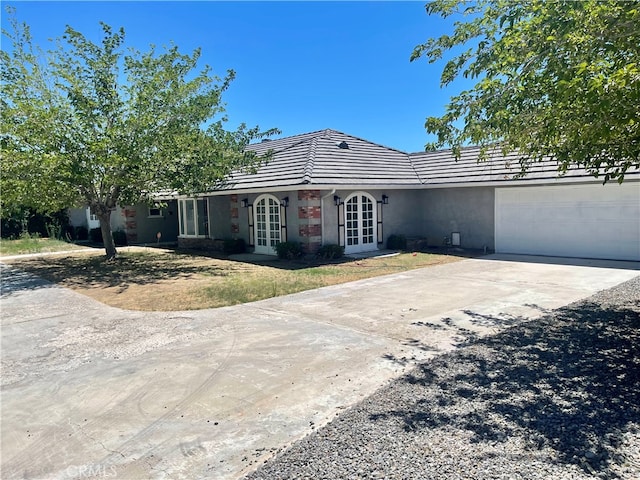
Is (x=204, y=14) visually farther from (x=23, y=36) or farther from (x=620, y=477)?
(x=620, y=477)

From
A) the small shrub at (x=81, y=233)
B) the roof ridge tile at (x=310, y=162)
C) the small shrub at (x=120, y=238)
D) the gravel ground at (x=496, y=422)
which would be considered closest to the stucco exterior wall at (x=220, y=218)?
the roof ridge tile at (x=310, y=162)

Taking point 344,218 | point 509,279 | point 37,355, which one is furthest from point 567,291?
point 37,355

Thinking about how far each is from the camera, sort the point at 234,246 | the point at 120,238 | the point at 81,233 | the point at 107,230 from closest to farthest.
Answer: the point at 107,230 → the point at 234,246 → the point at 120,238 → the point at 81,233

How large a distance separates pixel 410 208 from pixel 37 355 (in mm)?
15361

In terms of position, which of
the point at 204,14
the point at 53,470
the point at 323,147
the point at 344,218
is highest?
the point at 204,14

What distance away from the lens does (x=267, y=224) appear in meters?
17.1

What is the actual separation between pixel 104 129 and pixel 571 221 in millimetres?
14919

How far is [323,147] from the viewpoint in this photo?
709 inches

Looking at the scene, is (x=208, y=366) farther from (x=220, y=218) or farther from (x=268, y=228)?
(x=220, y=218)

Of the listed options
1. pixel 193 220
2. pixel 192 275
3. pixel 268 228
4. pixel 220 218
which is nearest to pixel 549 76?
pixel 192 275

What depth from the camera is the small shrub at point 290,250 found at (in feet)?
50.9

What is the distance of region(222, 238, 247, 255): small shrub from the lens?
59.9 feet

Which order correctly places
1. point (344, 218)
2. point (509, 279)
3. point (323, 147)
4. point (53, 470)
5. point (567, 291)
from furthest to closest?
1. point (323, 147)
2. point (344, 218)
3. point (509, 279)
4. point (567, 291)
5. point (53, 470)

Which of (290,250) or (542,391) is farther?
(290,250)
